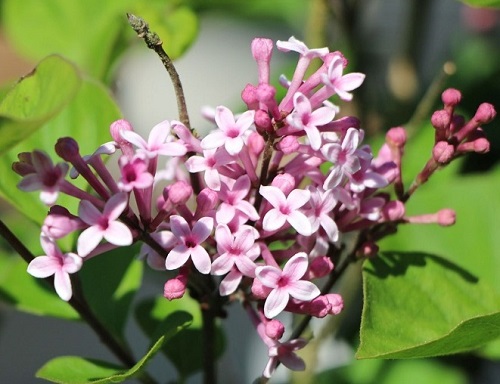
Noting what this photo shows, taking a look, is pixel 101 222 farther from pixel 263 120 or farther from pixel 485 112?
pixel 485 112

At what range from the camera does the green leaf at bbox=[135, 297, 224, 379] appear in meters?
1.21

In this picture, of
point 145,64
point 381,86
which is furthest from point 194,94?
point 381,86

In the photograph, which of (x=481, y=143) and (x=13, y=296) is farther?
(x=13, y=296)

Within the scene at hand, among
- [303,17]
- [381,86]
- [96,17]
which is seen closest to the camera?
[96,17]

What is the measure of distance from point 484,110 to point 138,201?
395 mm

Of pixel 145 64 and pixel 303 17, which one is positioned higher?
pixel 303 17

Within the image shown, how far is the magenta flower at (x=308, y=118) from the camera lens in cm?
85

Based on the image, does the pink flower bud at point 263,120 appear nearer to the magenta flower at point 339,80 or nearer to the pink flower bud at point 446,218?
the magenta flower at point 339,80

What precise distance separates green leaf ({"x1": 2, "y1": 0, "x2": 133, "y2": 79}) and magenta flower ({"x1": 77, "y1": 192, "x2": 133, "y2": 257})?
93 cm

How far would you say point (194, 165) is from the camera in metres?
0.89

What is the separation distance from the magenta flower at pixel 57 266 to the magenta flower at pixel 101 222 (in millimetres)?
35

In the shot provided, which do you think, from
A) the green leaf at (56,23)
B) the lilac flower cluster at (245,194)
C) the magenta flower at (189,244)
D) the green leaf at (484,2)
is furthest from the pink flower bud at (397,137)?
the green leaf at (56,23)

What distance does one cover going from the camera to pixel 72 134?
3.84ft

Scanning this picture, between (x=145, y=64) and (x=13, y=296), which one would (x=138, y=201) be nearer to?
(x=13, y=296)
